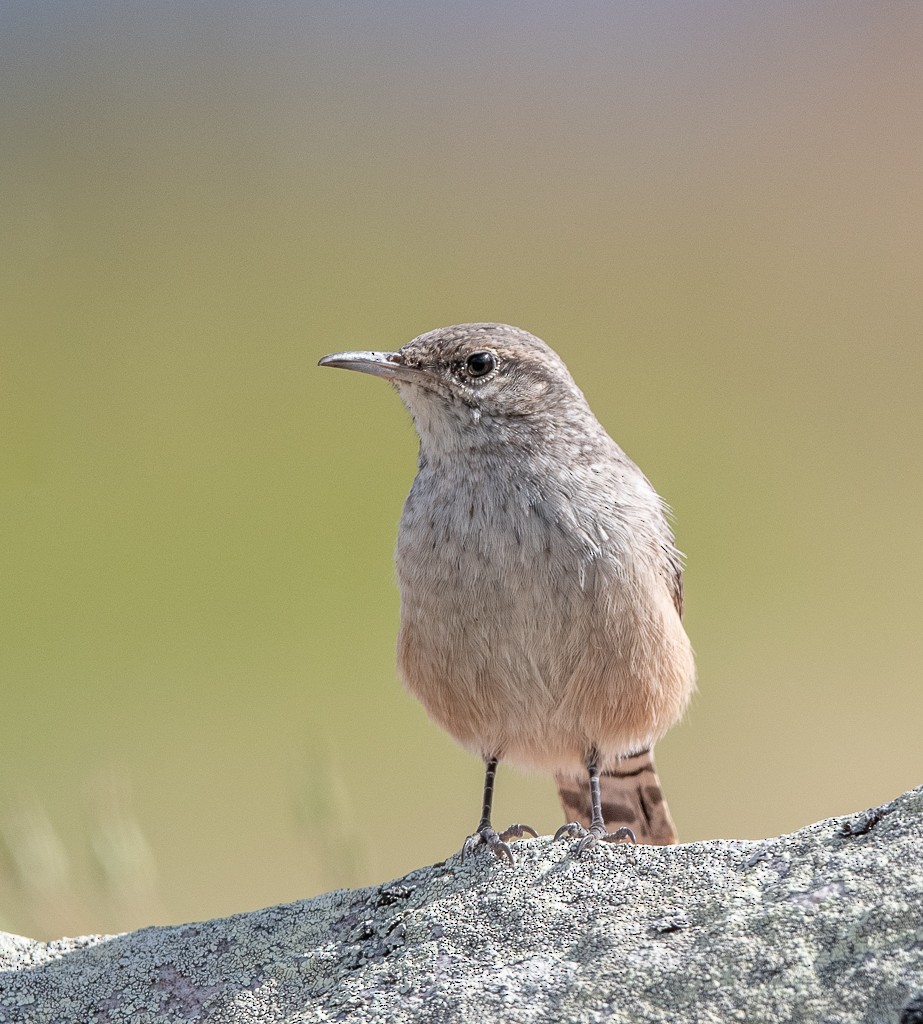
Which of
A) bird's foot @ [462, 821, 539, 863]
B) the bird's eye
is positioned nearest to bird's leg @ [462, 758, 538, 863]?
bird's foot @ [462, 821, 539, 863]

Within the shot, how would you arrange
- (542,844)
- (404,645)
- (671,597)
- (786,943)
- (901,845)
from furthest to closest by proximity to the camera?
(671,597), (404,645), (542,844), (901,845), (786,943)

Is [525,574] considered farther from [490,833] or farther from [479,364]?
[479,364]

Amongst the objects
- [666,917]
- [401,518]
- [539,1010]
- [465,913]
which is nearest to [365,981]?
[465,913]

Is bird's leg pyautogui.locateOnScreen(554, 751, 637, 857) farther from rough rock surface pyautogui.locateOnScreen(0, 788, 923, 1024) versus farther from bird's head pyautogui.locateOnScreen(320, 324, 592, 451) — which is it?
bird's head pyautogui.locateOnScreen(320, 324, 592, 451)

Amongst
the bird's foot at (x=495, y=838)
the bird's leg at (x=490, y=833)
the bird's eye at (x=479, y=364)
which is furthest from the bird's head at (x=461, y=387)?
the bird's foot at (x=495, y=838)

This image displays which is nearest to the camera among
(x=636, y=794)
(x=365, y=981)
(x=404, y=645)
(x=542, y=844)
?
(x=365, y=981)

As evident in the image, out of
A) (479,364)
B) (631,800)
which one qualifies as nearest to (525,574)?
(479,364)

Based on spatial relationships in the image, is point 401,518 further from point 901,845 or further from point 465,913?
point 901,845
